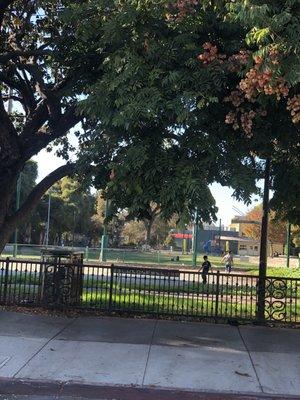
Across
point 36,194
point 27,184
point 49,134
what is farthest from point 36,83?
point 27,184

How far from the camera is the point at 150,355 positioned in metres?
7.98

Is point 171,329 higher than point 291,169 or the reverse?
the reverse

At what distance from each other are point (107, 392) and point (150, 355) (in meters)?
1.71

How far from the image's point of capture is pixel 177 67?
6.77m

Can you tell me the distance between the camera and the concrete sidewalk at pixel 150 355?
6691 mm

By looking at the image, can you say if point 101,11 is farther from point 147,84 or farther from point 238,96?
point 238,96

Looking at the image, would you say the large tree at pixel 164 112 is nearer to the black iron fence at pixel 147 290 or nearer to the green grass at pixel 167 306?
the black iron fence at pixel 147 290

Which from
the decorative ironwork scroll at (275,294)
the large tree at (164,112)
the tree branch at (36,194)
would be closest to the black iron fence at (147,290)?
the decorative ironwork scroll at (275,294)

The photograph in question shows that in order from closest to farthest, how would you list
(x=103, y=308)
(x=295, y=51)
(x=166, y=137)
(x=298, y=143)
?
(x=295, y=51), (x=166, y=137), (x=298, y=143), (x=103, y=308)

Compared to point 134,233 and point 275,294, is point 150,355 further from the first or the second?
point 134,233

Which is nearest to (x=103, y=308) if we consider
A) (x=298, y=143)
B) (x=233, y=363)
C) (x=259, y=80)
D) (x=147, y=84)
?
(x=233, y=363)

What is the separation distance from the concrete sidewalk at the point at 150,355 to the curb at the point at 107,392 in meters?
0.05

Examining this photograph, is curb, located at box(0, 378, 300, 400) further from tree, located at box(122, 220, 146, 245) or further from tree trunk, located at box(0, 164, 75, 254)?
tree, located at box(122, 220, 146, 245)

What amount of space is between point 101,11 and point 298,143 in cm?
369
